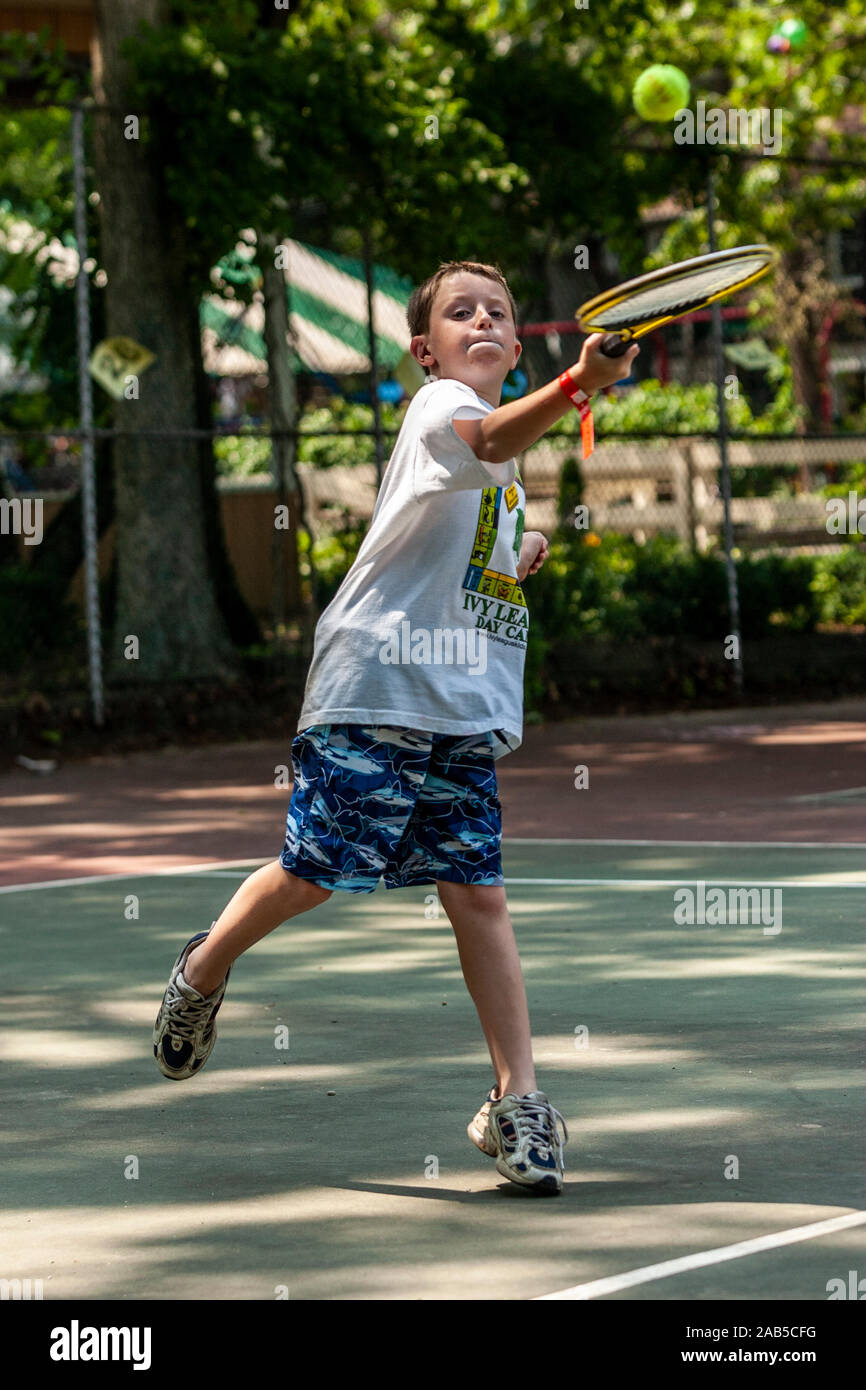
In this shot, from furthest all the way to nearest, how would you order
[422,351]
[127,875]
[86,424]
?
[86,424] → [127,875] → [422,351]

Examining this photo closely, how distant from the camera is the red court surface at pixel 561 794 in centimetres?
897

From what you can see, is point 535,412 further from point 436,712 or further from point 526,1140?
point 526,1140

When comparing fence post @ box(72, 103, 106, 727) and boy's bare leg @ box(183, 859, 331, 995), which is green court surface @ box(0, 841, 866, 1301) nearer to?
boy's bare leg @ box(183, 859, 331, 995)

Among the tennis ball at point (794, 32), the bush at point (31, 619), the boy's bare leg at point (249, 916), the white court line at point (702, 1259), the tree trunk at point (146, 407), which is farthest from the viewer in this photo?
the tennis ball at point (794, 32)

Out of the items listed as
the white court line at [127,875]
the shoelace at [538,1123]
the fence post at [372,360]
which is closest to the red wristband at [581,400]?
the shoelace at [538,1123]

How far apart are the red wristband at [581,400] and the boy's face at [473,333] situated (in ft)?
1.36

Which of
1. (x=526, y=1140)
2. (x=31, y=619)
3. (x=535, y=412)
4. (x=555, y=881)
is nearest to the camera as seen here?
(x=535, y=412)

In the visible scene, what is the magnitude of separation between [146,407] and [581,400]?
965 centimetres

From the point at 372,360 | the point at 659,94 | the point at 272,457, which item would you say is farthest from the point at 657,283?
the point at 272,457

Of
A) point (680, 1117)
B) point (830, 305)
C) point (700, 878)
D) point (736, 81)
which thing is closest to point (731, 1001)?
→ point (680, 1117)

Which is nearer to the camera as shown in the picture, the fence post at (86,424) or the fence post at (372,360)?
the fence post at (86,424)

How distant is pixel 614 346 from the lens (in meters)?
3.78

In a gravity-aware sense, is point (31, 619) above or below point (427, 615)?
above

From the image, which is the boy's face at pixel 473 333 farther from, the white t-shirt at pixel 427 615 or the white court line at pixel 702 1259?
the white court line at pixel 702 1259
